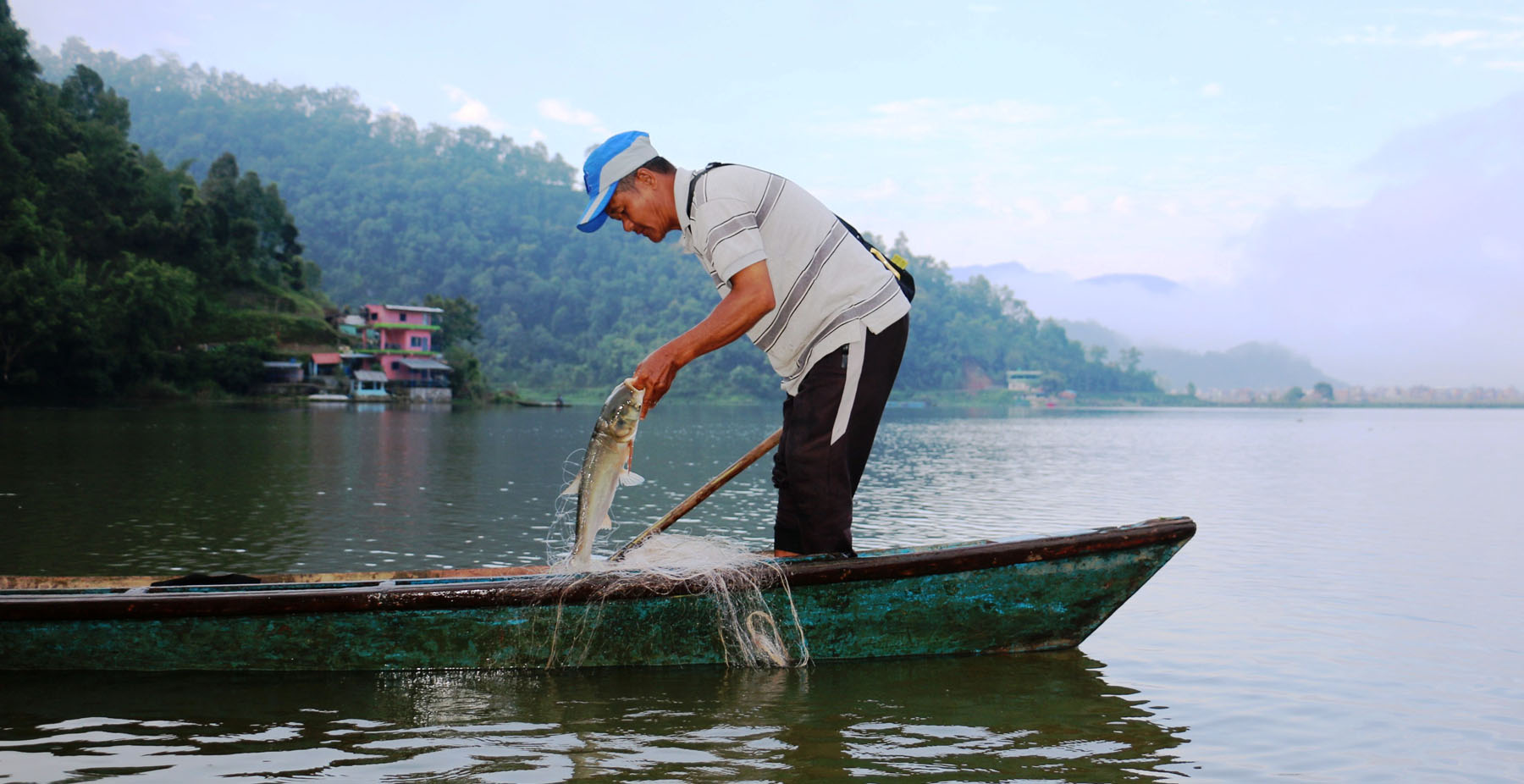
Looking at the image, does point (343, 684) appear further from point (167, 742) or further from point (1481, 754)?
point (1481, 754)

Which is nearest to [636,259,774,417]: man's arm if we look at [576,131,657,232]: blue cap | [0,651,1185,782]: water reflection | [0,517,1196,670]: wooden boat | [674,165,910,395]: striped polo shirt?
[674,165,910,395]: striped polo shirt

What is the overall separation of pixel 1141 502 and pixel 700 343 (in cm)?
1368

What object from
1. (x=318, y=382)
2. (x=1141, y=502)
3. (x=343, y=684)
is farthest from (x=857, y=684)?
(x=318, y=382)

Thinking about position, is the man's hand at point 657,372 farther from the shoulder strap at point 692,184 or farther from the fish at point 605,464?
the shoulder strap at point 692,184

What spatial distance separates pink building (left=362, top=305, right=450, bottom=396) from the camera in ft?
211

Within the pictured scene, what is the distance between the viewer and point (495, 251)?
124 metres

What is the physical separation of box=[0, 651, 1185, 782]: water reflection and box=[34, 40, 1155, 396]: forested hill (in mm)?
96414

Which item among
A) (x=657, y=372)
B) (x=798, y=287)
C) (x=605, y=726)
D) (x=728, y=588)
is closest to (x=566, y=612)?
(x=605, y=726)

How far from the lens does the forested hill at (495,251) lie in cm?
11144

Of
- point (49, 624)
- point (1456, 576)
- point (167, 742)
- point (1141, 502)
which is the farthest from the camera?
point (1141, 502)

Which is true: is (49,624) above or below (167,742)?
above

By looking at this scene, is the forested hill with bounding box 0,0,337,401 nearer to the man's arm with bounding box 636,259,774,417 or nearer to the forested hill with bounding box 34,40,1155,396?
the forested hill with bounding box 34,40,1155,396

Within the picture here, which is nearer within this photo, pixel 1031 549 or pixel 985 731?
pixel 985 731

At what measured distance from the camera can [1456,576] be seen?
9.41 metres
